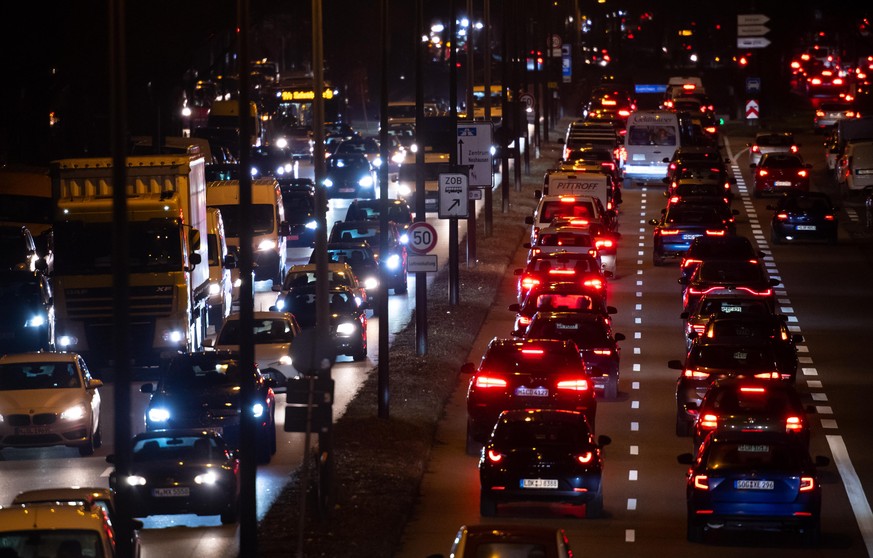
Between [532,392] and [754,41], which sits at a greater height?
[754,41]

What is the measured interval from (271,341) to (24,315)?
683 centimetres

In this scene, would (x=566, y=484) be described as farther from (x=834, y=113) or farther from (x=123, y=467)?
(x=834, y=113)

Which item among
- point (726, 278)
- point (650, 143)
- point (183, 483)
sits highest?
point (650, 143)

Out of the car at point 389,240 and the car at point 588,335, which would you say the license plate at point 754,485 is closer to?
the car at point 588,335

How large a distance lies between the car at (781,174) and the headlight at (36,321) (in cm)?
3342

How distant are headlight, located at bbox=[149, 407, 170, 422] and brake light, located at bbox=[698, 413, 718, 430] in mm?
7783

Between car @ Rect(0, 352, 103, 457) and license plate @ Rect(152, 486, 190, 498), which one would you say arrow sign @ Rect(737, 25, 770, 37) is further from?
license plate @ Rect(152, 486, 190, 498)

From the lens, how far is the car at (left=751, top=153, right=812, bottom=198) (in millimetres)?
63438

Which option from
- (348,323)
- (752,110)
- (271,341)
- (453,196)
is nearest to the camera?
(271,341)

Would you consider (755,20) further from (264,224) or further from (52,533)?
(52,533)

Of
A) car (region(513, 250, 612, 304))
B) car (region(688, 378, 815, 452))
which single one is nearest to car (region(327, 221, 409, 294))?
car (region(513, 250, 612, 304))

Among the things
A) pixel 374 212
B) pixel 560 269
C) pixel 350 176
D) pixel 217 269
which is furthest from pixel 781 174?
pixel 217 269

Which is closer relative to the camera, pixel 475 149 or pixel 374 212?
pixel 475 149

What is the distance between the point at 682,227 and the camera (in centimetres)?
4825
